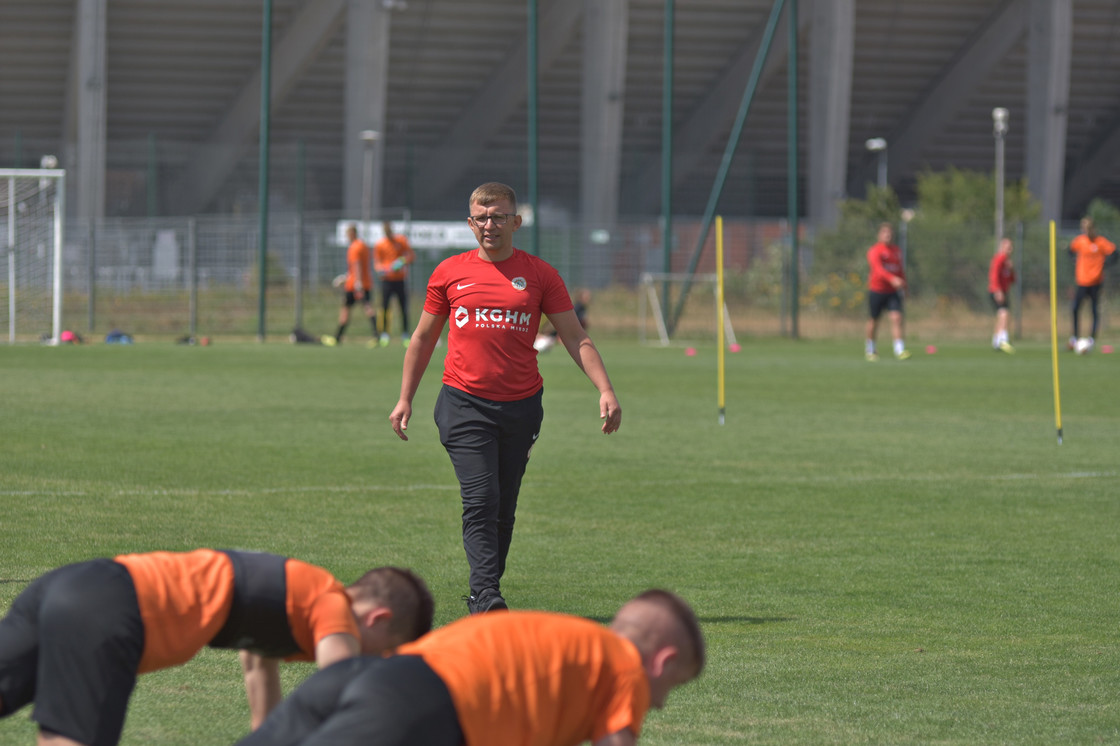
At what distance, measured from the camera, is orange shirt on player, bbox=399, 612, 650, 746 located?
337 centimetres

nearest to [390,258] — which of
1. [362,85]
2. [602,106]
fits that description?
[362,85]

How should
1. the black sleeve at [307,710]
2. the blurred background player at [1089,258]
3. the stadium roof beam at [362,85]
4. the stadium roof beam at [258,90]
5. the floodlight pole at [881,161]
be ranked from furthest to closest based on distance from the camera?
1. the floodlight pole at [881,161]
2. the stadium roof beam at [258,90]
3. the stadium roof beam at [362,85]
4. the blurred background player at [1089,258]
5. the black sleeve at [307,710]

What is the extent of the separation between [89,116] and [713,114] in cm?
2318

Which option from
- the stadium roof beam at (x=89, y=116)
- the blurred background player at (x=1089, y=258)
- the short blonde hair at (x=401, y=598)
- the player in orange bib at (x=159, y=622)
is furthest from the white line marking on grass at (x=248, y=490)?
the stadium roof beam at (x=89, y=116)

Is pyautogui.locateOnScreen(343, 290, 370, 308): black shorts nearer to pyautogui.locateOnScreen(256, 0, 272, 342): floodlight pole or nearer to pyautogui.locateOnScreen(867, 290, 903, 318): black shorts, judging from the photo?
pyautogui.locateOnScreen(256, 0, 272, 342): floodlight pole

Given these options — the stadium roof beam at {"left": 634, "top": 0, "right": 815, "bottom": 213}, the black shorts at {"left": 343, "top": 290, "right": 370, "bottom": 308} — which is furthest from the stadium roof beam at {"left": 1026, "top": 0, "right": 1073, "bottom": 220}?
the black shorts at {"left": 343, "top": 290, "right": 370, "bottom": 308}

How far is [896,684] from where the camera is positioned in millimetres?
5672

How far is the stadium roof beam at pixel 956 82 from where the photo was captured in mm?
55594

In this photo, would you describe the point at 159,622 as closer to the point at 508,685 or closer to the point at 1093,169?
the point at 508,685

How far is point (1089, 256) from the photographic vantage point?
89.6 feet

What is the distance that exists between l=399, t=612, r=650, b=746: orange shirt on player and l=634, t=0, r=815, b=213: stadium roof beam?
50.8 meters

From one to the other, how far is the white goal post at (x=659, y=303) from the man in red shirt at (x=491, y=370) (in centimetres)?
2748

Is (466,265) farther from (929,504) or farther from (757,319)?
(757,319)

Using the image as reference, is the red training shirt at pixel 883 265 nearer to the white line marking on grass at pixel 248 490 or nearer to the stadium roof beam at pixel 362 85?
the white line marking on grass at pixel 248 490
